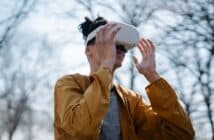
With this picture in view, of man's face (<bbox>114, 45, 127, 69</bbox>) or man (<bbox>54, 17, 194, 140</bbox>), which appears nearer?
man (<bbox>54, 17, 194, 140</bbox>)

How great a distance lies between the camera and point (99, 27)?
6.55 ft

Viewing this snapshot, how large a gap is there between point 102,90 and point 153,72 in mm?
332

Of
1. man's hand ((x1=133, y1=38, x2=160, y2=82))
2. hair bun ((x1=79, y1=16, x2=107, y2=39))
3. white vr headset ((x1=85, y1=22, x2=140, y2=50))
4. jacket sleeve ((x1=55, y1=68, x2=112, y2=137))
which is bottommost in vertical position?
man's hand ((x1=133, y1=38, x2=160, y2=82))

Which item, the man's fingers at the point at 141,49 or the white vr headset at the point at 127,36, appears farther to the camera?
the man's fingers at the point at 141,49

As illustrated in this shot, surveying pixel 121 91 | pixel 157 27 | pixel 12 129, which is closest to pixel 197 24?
pixel 157 27

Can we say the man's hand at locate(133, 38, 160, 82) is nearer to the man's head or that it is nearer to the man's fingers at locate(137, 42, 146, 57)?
the man's fingers at locate(137, 42, 146, 57)

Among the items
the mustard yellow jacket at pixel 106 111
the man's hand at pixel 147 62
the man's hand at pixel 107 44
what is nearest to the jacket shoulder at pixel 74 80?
the mustard yellow jacket at pixel 106 111

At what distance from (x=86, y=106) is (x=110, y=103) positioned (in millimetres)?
265

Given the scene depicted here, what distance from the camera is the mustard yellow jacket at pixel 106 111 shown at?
5.71ft

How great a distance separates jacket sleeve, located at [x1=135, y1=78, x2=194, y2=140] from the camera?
199 centimetres

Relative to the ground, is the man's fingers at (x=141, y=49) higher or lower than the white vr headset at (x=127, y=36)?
lower

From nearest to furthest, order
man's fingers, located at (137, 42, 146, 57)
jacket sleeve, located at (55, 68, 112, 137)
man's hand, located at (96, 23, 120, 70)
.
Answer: jacket sleeve, located at (55, 68, 112, 137) → man's hand, located at (96, 23, 120, 70) → man's fingers, located at (137, 42, 146, 57)

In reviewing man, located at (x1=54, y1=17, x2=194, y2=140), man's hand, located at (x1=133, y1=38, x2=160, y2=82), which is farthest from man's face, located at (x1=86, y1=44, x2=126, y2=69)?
man's hand, located at (x1=133, y1=38, x2=160, y2=82)

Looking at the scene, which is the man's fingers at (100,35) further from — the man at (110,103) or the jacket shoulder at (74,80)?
the jacket shoulder at (74,80)
